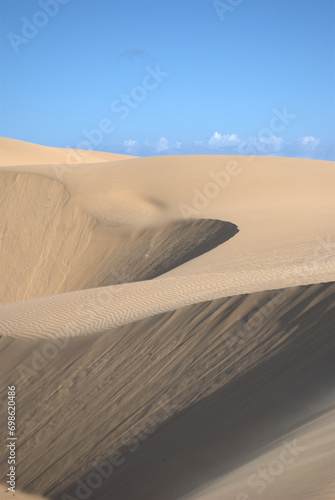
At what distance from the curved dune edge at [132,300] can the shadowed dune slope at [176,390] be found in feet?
1.09

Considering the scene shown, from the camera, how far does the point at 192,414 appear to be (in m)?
7.44

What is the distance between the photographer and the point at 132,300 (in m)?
10.6

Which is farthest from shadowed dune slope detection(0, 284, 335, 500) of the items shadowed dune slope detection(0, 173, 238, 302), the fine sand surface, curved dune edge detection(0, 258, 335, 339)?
shadowed dune slope detection(0, 173, 238, 302)

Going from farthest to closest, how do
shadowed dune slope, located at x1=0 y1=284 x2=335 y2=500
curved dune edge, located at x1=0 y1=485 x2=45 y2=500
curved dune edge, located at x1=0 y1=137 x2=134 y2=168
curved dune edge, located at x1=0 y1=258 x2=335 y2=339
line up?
curved dune edge, located at x1=0 y1=137 x2=134 y2=168, curved dune edge, located at x1=0 y1=258 x2=335 y2=339, curved dune edge, located at x1=0 y1=485 x2=45 y2=500, shadowed dune slope, located at x1=0 y1=284 x2=335 y2=500

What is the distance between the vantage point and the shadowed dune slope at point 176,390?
6656mm

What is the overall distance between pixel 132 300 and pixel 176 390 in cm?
296

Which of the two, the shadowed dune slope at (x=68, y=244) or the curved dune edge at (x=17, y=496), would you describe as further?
the shadowed dune slope at (x=68, y=244)

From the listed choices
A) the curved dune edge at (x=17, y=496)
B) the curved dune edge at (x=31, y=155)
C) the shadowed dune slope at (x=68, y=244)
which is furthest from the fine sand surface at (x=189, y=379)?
the curved dune edge at (x=31, y=155)

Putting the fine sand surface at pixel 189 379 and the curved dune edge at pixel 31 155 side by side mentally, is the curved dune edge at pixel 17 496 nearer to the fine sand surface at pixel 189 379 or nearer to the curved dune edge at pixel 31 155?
the fine sand surface at pixel 189 379

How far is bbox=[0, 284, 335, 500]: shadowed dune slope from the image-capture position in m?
6.66

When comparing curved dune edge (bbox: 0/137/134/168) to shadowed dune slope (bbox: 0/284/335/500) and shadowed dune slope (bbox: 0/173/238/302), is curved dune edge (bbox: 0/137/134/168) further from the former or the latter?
shadowed dune slope (bbox: 0/284/335/500)

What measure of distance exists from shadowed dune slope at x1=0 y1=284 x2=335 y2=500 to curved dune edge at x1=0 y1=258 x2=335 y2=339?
33 centimetres

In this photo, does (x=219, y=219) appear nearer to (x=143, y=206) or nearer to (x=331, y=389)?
(x=143, y=206)

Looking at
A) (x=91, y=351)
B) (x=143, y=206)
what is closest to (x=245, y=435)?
(x=91, y=351)
